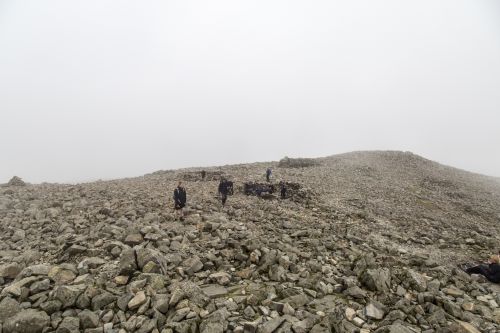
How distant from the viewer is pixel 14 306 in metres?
9.03

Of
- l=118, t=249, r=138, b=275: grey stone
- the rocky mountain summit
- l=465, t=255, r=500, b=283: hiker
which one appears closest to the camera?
the rocky mountain summit

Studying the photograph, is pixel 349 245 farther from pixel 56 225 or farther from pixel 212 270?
pixel 56 225

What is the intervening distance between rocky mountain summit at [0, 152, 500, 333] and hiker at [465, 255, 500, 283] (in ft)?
1.49

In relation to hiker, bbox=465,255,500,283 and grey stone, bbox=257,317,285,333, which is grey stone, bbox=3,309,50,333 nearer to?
grey stone, bbox=257,317,285,333

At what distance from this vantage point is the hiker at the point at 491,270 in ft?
42.0

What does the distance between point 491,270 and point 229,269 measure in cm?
1136

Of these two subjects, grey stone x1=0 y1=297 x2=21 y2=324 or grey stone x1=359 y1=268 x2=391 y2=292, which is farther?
grey stone x1=359 y1=268 x2=391 y2=292

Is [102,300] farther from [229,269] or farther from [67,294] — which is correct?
[229,269]

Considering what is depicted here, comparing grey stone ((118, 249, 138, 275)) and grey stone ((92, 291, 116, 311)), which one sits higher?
grey stone ((118, 249, 138, 275))

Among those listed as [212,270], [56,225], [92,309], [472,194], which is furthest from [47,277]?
[472,194]

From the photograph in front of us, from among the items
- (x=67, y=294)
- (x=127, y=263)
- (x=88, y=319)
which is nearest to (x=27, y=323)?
(x=67, y=294)

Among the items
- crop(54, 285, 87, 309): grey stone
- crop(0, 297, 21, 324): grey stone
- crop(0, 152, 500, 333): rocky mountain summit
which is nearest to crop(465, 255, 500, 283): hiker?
crop(0, 152, 500, 333): rocky mountain summit

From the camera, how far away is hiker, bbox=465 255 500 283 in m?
12.8

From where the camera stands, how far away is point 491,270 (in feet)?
42.9
